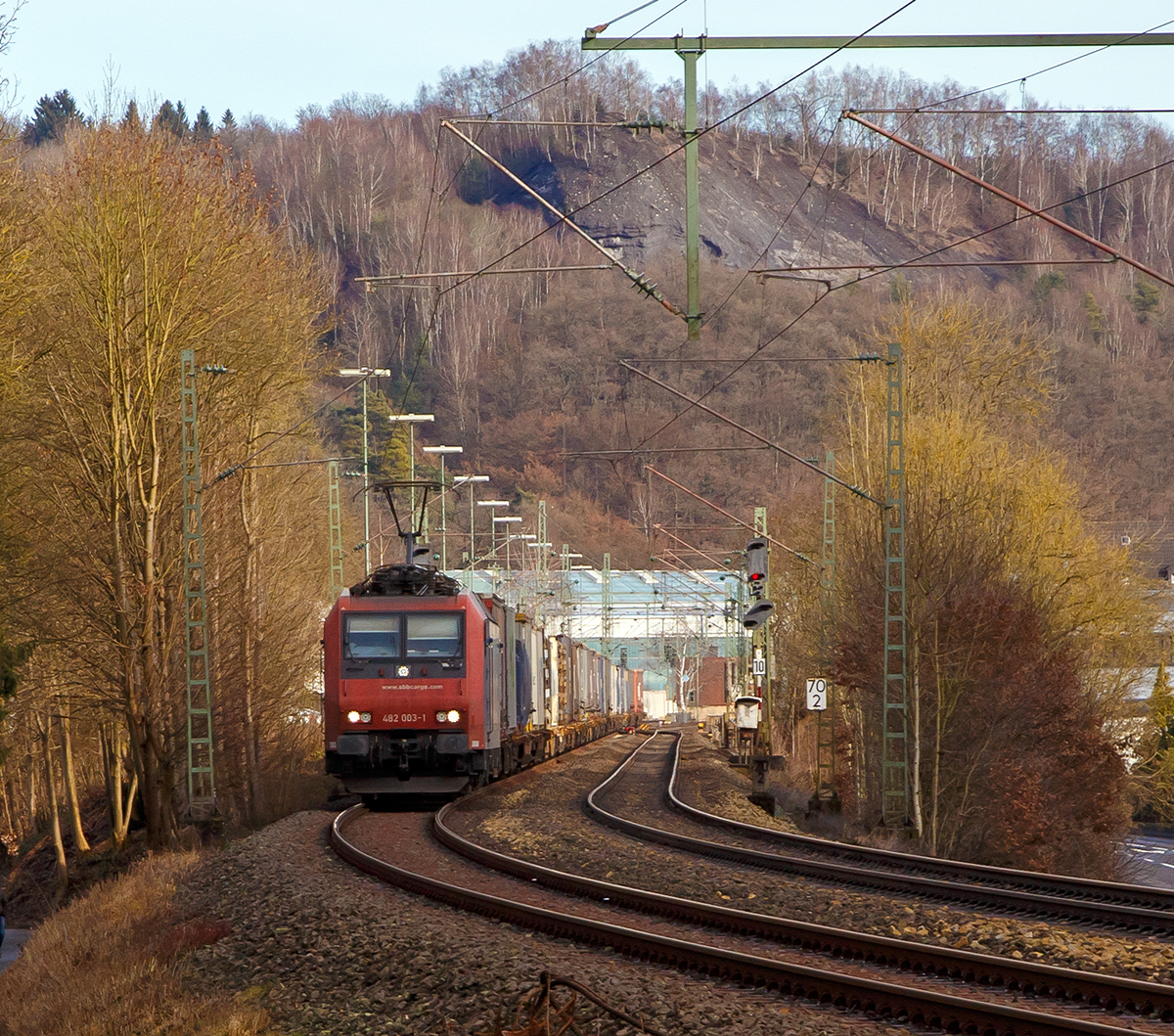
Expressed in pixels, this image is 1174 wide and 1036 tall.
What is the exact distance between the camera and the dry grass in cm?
1030

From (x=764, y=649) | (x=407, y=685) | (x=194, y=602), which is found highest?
(x=194, y=602)

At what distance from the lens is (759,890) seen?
14039mm

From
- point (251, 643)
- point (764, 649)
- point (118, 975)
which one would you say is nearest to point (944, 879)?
point (118, 975)

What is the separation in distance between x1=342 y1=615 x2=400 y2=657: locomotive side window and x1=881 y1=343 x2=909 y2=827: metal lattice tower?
8572 mm

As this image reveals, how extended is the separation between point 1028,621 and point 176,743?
17.3 meters

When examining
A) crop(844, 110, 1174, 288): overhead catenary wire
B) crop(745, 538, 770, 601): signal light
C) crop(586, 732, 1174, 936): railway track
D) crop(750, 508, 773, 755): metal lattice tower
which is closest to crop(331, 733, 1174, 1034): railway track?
crop(586, 732, 1174, 936): railway track

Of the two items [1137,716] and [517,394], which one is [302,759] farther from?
[517,394]

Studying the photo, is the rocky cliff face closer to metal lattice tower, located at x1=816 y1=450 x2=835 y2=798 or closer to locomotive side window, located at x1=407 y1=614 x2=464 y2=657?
metal lattice tower, located at x1=816 y1=450 x2=835 y2=798

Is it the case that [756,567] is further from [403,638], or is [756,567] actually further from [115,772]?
[115,772]

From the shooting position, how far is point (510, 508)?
335 feet

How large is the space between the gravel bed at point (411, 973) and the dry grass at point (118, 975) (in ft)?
0.87

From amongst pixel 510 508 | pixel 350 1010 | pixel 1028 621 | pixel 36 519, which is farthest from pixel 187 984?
pixel 510 508

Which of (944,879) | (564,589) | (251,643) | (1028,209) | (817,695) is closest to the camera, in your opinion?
(1028,209)

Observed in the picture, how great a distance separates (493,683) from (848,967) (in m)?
13.4
